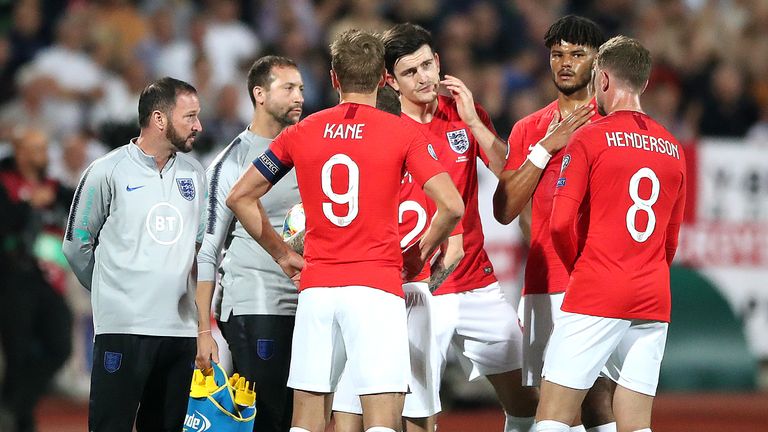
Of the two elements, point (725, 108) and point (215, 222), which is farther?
point (725, 108)

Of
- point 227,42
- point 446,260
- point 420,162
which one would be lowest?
point 446,260

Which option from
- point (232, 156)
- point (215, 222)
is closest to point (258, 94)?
point (232, 156)

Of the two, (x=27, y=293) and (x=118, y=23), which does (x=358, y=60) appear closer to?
(x=27, y=293)

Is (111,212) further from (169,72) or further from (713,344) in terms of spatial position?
(713,344)

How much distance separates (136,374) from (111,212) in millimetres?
806

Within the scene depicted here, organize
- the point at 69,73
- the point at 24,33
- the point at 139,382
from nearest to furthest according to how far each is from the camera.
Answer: the point at 139,382, the point at 69,73, the point at 24,33

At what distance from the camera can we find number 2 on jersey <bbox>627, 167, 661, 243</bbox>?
5.55 m

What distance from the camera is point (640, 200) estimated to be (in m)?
5.57

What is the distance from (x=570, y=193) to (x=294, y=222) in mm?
1488

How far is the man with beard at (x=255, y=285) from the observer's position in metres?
6.36

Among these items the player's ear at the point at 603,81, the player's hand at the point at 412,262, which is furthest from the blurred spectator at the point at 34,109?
the player's ear at the point at 603,81

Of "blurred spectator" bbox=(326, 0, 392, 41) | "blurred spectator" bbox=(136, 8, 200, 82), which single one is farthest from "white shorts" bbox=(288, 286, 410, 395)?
"blurred spectator" bbox=(326, 0, 392, 41)

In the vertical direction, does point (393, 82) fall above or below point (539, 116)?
above

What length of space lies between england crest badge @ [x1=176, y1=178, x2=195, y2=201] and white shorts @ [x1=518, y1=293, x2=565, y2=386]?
1.90m
